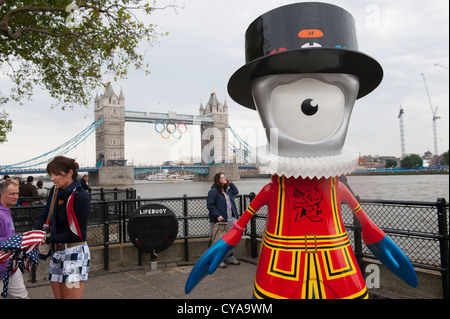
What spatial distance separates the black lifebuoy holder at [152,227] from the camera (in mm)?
4570

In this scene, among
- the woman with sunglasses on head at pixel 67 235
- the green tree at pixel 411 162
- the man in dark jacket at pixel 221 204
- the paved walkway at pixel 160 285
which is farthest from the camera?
the green tree at pixel 411 162

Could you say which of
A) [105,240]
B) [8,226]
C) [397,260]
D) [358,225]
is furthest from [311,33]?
[105,240]

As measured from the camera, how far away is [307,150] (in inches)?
84.7

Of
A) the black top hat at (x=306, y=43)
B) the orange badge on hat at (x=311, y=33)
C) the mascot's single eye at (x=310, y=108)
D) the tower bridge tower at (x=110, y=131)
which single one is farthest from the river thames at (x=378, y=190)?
the tower bridge tower at (x=110, y=131)

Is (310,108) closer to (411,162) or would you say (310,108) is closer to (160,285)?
(160,285)

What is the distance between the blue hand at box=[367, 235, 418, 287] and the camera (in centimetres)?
229

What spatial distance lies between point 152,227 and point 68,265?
223 cm

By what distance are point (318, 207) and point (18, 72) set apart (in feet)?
33.0

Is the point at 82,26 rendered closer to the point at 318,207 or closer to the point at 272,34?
the point at 272,34

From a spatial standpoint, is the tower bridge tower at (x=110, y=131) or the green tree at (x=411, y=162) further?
the green tree at (x=411, y=162)

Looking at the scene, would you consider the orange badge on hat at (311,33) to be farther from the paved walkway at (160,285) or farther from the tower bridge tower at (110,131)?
the tower bridge tower at (110,131)

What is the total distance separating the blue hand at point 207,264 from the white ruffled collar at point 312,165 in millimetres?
651

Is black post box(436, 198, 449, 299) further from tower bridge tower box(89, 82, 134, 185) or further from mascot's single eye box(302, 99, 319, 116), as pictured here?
tower bridge tower box(89, 82, 134, 185)

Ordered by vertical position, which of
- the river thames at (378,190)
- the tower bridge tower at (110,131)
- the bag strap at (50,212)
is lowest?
the river thames at (378,190)
